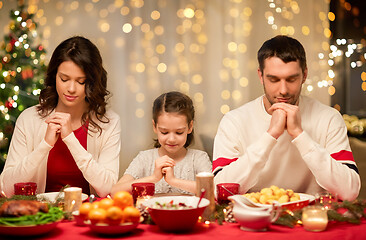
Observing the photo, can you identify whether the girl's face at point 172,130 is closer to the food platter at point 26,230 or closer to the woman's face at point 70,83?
the woman's face at point 70,83

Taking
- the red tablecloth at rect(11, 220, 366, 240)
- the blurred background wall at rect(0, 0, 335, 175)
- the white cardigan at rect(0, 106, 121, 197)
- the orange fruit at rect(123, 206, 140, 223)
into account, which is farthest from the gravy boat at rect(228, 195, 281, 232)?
the blurred background wall at rect(0, 0, 335, 175)

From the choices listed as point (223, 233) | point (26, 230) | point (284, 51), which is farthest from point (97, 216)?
point (284, 51)

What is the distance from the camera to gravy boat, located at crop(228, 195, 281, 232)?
1.44m

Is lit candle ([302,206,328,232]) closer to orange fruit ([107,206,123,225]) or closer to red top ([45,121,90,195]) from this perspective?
orange fruit ([107,206,123,225])

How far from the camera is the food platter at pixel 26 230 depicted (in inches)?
53.7

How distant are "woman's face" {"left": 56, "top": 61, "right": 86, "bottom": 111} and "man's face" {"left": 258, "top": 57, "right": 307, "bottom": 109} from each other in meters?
1.00

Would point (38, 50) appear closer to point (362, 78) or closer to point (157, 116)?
point (157, 116)

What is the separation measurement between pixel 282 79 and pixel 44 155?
127cm

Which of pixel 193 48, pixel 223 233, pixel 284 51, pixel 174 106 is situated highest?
pixel 193 48

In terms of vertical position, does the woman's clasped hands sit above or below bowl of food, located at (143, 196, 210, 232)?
above

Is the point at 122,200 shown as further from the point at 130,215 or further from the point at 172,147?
the point at 172,147

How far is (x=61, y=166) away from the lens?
8.41ft

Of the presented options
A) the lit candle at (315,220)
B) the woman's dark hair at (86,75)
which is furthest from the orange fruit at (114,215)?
the woman's dark hair at (86,75)

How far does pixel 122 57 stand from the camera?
3906 millimetres
